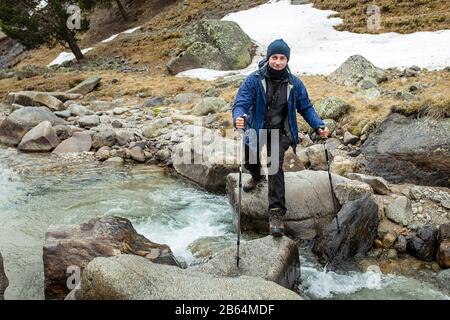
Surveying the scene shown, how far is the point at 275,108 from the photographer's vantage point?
6.78 metres

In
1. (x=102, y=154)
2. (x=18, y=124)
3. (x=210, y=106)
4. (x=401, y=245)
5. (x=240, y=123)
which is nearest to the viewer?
(x=240, y=123)

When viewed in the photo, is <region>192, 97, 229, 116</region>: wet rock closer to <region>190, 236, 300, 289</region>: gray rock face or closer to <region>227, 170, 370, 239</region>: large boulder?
<region>227, 170, 370, 239</region>: large boulder

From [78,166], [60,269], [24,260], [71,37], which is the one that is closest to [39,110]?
[78,166]

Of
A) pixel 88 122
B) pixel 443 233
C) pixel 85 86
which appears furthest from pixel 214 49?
pixel 443 233

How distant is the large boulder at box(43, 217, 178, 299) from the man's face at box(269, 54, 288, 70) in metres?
3.41

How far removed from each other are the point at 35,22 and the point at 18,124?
18.1m

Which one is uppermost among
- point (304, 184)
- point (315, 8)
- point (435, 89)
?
point (315, 8)

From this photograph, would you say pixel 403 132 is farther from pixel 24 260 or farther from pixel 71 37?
pixel 71 37

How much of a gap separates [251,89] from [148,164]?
6715mm

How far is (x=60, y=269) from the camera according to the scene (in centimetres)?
608

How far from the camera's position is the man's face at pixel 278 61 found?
636 centimetres

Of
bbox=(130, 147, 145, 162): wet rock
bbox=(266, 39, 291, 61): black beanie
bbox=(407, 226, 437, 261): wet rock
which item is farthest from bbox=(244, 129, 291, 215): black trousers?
bbox=(130, 147, 145, 162): wet rock

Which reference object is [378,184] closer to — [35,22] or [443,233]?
[443,233]

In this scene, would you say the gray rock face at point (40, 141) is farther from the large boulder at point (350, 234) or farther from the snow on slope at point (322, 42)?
the large boulder at point (350, 234)
